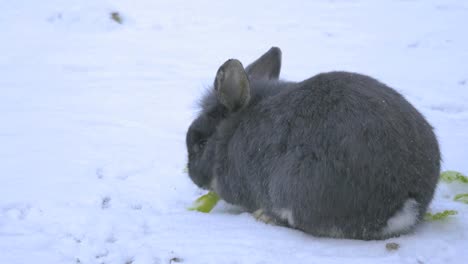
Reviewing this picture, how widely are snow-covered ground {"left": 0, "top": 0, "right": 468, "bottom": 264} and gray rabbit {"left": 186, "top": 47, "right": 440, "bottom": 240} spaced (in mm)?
177

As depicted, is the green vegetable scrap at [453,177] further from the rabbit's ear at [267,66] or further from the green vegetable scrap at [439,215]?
the rabbit's ear at [267,66]

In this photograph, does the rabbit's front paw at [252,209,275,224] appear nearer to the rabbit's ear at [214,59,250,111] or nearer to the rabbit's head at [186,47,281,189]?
the rabbit's head at [186,47,281,189]

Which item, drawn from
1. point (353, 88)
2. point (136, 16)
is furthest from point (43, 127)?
point (136, 16)

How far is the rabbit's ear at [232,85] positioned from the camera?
152 inches

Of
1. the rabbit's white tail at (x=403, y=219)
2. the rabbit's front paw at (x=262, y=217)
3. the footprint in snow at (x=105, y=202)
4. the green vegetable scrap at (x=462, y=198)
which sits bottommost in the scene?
the footprint in snow at (x=105, y=202)

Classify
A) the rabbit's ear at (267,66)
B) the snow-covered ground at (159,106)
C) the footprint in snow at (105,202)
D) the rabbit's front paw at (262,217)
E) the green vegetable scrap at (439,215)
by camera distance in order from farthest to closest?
1. the rabbit's ear at (267,66)
2. the footprint in snow at (105,202)
3. the rabbit's front paw at (262,217)
4. the green vegetable scrap at (439,215)
5. the snow-covered ground at (159,106)

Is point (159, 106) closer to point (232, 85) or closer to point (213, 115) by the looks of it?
point (213, 115)

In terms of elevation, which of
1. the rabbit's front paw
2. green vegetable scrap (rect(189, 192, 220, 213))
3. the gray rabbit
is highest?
the gray rabbit

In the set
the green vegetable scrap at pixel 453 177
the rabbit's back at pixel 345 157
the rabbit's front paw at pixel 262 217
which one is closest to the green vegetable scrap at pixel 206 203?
the rabbit's front paw at pixel 262 217

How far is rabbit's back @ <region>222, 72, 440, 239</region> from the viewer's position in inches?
133

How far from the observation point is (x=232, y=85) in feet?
13.1

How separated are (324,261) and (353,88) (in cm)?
114

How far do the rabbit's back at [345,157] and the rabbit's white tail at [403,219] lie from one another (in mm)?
15

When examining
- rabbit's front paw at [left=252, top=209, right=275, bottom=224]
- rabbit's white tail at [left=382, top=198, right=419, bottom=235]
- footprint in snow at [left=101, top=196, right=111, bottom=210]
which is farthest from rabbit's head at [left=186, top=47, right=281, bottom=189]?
rabbit's white tail at [left=382, top=198, right=419, bottom=235]
